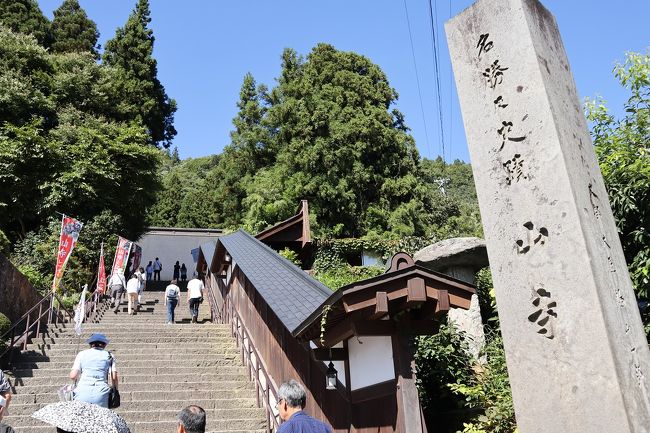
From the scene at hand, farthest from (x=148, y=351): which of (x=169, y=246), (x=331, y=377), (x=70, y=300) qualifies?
(x=169, y=246)

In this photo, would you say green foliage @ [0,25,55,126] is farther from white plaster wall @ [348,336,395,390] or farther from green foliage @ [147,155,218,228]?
white plaster wall @ [348,336,395,390]

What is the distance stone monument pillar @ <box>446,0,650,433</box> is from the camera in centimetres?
301

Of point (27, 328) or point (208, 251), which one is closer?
point (27, 328)

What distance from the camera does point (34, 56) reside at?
79.9 ft

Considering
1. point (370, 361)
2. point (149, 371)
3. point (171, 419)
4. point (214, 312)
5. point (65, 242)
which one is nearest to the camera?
point (370, 361)

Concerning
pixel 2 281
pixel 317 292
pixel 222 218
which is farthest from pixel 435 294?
pixel 222 218

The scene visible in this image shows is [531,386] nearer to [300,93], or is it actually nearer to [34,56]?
[300,93]

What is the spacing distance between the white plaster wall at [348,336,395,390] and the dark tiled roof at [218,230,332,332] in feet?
2.33

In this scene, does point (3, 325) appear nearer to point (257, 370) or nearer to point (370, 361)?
point (257, 370)

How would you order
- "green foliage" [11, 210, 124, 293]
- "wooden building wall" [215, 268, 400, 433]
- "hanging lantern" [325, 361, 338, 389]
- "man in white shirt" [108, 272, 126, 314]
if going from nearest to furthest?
"wooden building wall" [215, 268, 400, 433], "hanging lantern" [325, 361, 338, 389], "man in white shirt" [108, 272, 126, 314], "green foliage" [11, 210, 124, 293]

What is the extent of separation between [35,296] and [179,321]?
4007mm

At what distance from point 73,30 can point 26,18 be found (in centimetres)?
260

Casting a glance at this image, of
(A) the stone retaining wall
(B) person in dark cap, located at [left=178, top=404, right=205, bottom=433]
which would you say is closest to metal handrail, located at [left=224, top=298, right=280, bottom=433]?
(B) person in dark cap, located at [left=178, top=404, right=205, bottom=433]

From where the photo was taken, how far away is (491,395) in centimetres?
709
